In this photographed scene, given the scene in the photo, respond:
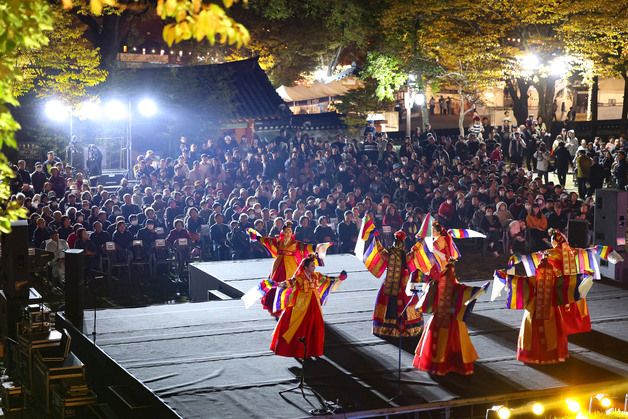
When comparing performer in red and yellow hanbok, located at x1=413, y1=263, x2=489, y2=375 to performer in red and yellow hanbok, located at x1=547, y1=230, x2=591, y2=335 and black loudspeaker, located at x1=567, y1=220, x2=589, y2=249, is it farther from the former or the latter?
black loudspeaker, located at x1=567, y1=220, x2=589, y2=249

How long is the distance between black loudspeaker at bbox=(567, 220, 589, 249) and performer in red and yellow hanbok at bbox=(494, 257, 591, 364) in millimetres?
5625

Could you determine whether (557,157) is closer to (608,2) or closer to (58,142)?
(608,2)

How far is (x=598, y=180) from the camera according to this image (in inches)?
1030

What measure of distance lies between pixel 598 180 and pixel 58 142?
1718 cm

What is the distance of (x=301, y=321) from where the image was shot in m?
12.5

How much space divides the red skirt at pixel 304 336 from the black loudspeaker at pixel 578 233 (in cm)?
749

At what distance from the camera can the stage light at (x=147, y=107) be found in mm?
29906

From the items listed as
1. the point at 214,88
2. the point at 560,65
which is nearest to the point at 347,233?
the point at 214,88

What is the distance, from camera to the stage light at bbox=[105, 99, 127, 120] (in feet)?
97.9

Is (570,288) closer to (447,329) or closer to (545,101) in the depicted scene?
(447,329)

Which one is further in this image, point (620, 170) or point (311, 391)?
point (620, 170)

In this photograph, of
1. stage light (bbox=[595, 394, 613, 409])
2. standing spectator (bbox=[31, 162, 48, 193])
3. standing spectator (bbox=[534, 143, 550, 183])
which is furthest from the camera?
standing spectator (bbox=[534, 143, 550, 183])

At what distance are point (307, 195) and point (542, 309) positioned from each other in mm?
12094

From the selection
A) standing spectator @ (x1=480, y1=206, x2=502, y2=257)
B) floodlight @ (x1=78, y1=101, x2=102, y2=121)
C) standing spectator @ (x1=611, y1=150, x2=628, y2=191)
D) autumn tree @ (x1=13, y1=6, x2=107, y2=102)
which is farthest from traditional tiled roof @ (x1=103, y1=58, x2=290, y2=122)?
standing spectator @ (x1=480, y1=206, x2=502, y2=257)
